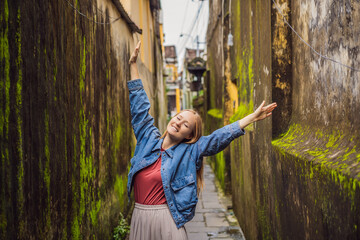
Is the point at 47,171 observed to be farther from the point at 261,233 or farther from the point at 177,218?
the point at 261,233

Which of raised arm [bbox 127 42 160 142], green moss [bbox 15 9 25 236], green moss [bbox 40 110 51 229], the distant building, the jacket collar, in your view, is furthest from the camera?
the distant building

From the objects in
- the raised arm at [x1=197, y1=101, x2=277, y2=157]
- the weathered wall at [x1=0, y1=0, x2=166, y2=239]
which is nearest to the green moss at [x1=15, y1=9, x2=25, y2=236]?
the weathered wall at [x1=0, y1=0, x2=166, y2=239]

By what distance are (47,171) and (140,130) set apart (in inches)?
28.4

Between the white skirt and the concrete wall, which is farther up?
the concrete wall

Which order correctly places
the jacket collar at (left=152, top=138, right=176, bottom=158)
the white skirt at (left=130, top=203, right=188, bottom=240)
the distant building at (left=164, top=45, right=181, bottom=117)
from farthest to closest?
the distant building at (left=164, top=45, right=181, bottom=117) → the jacket collar at (left=152, top=138, right=176, bottom=158) → the white skirt at (left=130, top=203, right=188, bottom=240)

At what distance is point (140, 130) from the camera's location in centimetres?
261

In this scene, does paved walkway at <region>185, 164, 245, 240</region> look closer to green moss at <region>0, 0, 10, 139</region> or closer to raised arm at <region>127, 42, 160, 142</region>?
raised arm at <region>127, 42, 160, 142</region>

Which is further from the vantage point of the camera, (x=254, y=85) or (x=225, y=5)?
(x=225, y=5)

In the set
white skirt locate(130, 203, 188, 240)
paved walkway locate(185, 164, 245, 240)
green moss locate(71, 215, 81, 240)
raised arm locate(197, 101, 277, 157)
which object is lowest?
paved walkway locate(185, 164, 245, 240)

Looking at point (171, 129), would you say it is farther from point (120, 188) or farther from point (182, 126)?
point (120, 188)

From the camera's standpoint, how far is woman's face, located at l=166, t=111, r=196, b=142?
244cm

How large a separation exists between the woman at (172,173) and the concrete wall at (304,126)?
0.45m

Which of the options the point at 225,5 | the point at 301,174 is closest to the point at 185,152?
the point at 301,174

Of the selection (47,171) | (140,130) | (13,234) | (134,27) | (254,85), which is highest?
(134,27)
